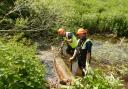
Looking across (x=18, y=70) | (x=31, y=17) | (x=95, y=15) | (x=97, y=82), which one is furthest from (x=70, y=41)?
(x=95, y=15)

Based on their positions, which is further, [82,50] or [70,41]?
[70,41]

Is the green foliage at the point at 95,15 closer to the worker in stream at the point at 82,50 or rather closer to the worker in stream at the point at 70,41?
the worker in stream at the point at 70,41

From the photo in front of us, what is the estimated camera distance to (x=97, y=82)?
698cm

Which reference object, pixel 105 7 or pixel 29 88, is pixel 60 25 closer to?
pixel 105 7

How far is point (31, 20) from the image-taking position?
18.3 meters

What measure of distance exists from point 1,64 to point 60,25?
441 inches

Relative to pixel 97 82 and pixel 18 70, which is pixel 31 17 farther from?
pixel 97 82

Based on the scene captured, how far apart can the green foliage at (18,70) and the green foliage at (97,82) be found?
147cm

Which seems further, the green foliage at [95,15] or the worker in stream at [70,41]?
the green foliage at [95,15]

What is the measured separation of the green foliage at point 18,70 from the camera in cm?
788

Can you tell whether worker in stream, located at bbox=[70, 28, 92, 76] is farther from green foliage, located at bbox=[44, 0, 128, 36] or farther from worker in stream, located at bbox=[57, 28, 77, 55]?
green foliage, located at bbox=[44, 0, 128, 36]

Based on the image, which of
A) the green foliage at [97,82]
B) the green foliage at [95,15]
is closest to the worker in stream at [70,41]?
the green foliage at [95,15]

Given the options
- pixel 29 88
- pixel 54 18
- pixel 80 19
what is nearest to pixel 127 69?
pixel 54 18

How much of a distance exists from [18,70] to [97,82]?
6.58ft
